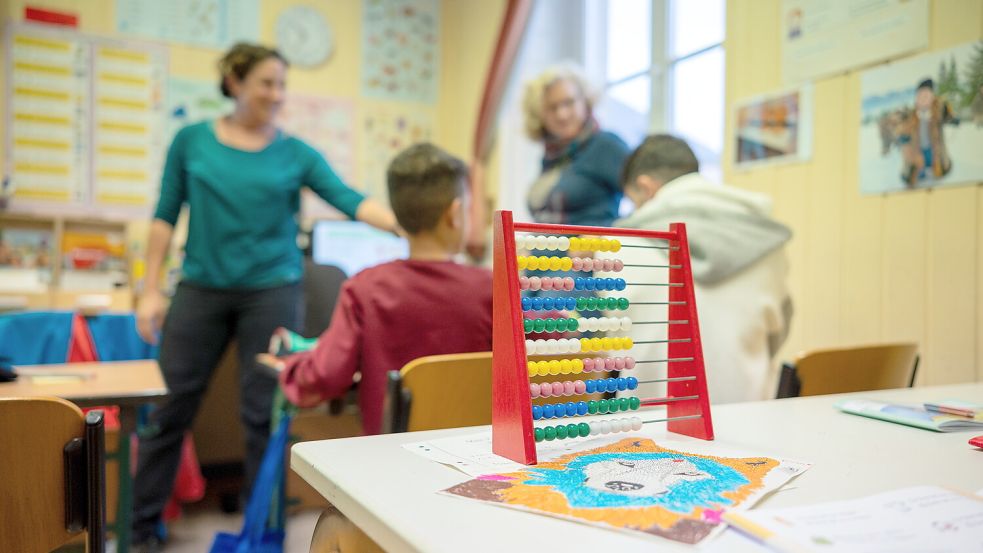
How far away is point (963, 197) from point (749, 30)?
100 centimetres

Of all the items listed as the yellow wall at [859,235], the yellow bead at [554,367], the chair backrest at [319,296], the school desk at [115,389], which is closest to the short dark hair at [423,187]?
the school desk at [115,389]

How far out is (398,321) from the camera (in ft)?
5.14

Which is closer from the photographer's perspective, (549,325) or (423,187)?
(549,325)

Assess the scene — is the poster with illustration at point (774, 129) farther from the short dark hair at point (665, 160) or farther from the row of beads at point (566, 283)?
the row of beads at point (566, 283)

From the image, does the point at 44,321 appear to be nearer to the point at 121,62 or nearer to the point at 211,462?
the point at 211,462

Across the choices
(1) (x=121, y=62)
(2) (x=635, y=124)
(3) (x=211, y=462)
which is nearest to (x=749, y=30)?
(2) (x=635, y=124)

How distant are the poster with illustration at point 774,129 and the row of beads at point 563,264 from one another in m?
1.69

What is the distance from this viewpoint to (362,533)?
69cm

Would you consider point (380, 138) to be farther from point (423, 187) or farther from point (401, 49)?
point (423, 187)

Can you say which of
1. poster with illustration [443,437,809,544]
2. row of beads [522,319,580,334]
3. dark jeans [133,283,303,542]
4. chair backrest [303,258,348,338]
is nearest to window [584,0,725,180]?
chair backrest [303,258,348,338]

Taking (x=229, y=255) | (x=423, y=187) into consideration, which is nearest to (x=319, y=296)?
(x=229, y=255)

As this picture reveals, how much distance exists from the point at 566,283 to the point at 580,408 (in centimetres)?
15

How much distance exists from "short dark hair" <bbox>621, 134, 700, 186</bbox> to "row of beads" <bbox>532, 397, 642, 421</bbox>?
1.00 metres

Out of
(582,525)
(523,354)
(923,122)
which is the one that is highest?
(923,122)
